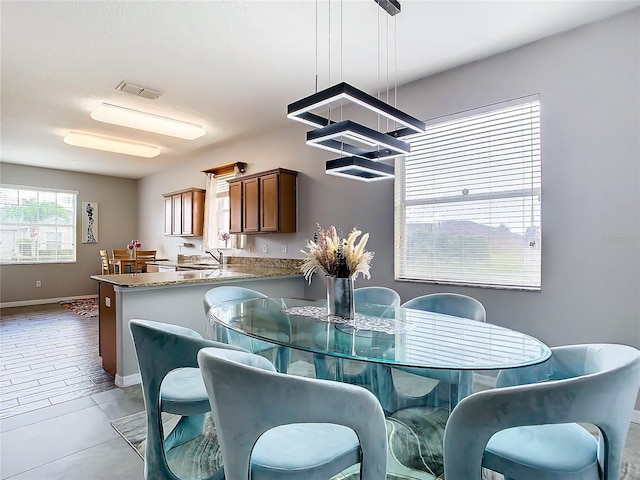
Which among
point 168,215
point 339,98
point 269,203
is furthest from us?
point 168,215

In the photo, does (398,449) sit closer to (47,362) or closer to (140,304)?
(140,304)

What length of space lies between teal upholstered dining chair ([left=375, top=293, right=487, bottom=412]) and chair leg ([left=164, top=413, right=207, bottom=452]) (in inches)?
44.7

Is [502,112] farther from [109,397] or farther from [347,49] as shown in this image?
[109,397]

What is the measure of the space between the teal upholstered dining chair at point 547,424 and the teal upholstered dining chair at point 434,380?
711 millimetres

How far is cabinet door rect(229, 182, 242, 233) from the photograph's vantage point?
525cm

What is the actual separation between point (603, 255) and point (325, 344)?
7.17 feet

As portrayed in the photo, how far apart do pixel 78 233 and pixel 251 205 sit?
17.2ft

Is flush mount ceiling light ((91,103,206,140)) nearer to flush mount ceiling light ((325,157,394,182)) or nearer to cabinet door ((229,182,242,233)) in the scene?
cabinet door ((229,182,242,233))

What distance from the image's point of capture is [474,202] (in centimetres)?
325

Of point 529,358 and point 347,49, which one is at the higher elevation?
point 347,49

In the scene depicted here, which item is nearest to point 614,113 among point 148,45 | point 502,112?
point 502,112

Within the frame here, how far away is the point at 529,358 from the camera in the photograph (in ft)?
A: 4.85

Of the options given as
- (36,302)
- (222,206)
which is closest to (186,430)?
(222,206)

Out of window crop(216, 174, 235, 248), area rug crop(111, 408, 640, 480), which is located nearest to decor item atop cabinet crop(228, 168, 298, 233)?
window crop(216, 174, 235, 248)
